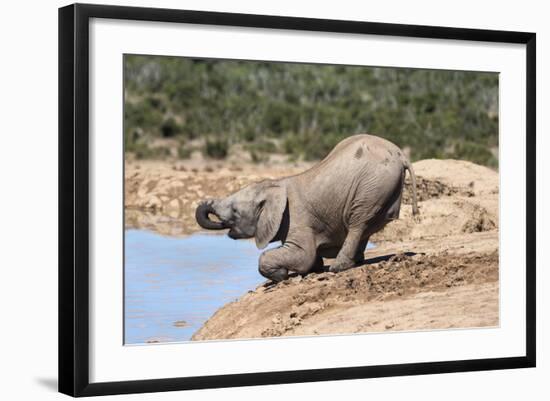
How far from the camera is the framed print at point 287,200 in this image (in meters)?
10.7

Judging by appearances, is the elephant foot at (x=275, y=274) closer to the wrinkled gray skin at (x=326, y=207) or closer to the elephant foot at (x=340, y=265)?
the wrinkled gray skin at (x=326, y=207)

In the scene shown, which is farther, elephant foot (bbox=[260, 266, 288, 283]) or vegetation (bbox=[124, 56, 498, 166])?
elephant foot (bbox=[260, 266, 288, 283])

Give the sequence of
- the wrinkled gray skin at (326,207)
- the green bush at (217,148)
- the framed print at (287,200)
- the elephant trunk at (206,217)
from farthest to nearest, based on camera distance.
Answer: the wrinkled gray skin at (326,207), the green bush at (217,148), the elephant trunk at (206,217), the framed print at (287,200)

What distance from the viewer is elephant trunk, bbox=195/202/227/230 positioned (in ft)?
38.1

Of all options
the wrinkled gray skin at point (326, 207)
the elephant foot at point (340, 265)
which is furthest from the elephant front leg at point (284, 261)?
the elephant foot at point (340, 265)

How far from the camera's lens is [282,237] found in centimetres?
1195

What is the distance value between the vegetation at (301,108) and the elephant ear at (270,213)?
0.32m

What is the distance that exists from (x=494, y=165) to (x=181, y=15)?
3331 mm

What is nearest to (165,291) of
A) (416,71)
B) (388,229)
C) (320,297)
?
(320,297)

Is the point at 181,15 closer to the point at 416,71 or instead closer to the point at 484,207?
the point at 416,71

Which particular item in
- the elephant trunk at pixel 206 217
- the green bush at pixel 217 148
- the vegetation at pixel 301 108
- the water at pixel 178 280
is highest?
the vegetation at pixel 301 108

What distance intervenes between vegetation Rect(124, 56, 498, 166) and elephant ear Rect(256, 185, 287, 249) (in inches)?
12.7

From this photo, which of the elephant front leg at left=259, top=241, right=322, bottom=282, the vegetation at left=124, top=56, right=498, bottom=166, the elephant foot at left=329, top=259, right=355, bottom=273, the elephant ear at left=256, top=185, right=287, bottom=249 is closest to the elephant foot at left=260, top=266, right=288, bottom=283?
the elephant front leg at left=259, top=241, right=322, bottom=282

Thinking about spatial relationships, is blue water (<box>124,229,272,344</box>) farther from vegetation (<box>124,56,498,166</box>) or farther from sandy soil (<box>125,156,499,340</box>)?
vegetation (<box>124,56,498,166</box>)
